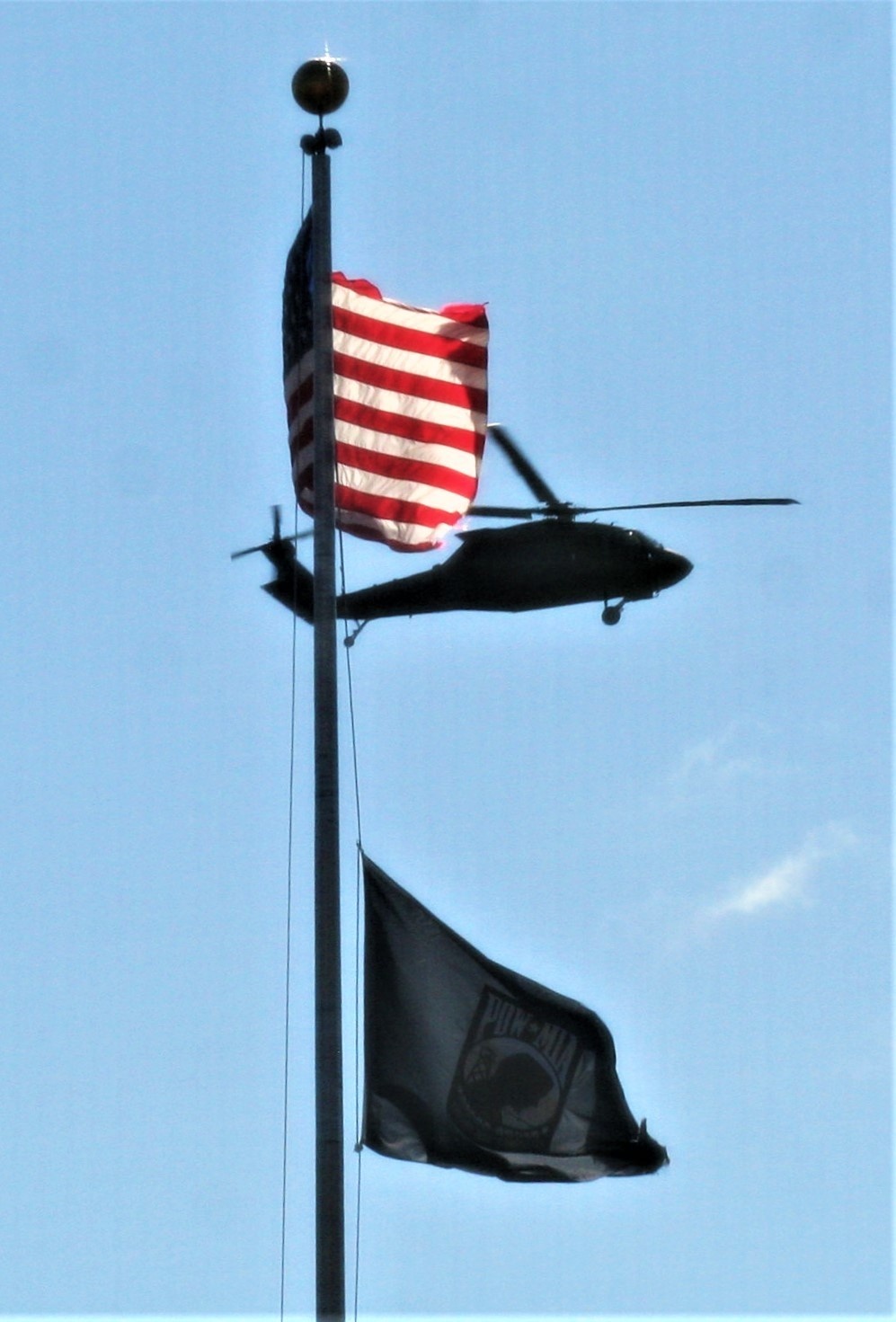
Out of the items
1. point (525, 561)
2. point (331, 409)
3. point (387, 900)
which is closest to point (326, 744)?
point (387, 900)

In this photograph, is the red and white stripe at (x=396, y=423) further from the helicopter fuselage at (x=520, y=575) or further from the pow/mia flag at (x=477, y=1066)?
the pow/mia flag at (x=477, y=1066)

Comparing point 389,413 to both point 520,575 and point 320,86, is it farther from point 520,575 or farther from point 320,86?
point 320,86

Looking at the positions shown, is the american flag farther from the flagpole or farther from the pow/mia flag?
the pow/mia flag

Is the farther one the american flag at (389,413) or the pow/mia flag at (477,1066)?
the american flag at (389,413)

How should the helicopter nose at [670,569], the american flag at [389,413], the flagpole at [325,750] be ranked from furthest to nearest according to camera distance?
1. the helicopter nose at [670,569]
2. the american flag at [389,413]
3. the flagpole at [325,750]

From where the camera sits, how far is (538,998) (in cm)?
1411

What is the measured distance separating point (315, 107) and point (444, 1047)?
17.9 feet

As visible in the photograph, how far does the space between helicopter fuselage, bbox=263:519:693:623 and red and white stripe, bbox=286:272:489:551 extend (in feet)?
1.36

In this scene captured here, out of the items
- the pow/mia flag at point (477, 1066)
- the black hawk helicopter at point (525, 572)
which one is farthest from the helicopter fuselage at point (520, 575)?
the pow/mia flag at point (477, 1066)

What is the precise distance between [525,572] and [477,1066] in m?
3.63

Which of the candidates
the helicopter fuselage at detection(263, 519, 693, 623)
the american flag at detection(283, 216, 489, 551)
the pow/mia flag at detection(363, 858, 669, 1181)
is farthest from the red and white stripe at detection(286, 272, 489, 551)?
the pow/mia flag at detection(363, 858, 669, 1181)

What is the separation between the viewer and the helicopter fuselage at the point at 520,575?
626 inches

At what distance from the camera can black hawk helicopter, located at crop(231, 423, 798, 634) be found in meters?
15.9

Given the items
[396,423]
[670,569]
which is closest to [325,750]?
[396,423]
